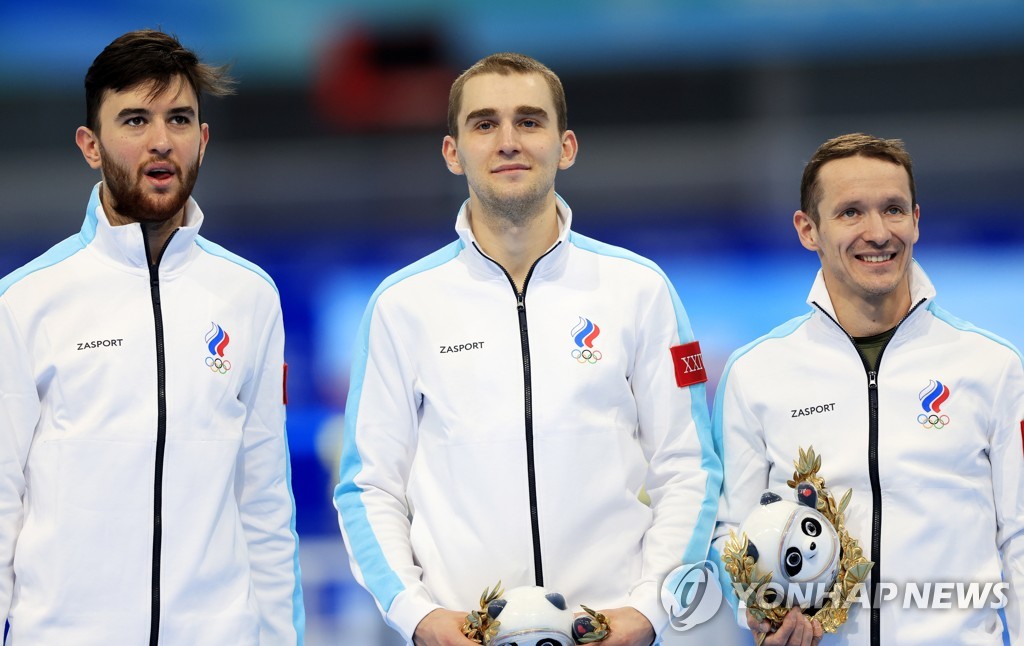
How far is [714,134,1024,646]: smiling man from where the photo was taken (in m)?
2.94

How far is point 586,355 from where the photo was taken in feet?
10.2

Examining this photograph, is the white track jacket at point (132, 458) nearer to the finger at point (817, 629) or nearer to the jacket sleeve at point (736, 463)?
the jacket sleeve at point (736, 463)

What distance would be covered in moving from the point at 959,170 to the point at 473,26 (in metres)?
4.97

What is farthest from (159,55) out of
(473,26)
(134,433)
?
(473,26)

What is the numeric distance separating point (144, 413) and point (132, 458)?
0.12 meters

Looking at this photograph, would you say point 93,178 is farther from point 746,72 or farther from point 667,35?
point 746,72

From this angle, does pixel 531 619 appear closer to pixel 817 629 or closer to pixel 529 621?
pixel 529 621

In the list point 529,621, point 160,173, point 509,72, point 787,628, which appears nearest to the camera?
point 529,621

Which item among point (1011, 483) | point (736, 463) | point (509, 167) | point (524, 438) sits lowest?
point (1011, 483)

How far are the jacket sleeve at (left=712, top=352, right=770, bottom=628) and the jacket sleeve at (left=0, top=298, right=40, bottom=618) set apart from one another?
1771 mm

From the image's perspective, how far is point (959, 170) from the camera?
11.5 metres

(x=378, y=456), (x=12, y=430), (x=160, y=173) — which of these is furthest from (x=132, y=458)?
(x=160, y=173)

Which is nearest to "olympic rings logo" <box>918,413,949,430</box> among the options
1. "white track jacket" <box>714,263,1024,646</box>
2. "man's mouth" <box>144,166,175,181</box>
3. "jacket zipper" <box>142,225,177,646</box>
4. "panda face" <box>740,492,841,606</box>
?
"white track jacket" <box>714,263,1024,646</box>
